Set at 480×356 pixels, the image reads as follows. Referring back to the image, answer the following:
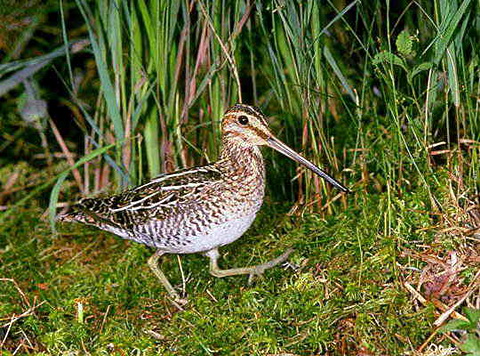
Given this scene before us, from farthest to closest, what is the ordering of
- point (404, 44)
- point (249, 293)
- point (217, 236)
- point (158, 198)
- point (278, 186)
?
point (278, 186), point (158, 198), point (217, 236), point (249, 293), point (404, 44)

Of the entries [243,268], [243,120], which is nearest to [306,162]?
[243,120]

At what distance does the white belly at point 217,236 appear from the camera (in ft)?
11.7

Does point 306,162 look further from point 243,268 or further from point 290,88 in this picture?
point 290,88

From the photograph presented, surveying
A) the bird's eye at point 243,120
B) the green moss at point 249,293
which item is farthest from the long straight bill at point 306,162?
the green moss at point 249,293

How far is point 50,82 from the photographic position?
5.33 meters

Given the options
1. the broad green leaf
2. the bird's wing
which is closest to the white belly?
the bird's wing

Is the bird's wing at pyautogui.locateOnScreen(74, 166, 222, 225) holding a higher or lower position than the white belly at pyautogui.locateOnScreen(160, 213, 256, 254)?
higher

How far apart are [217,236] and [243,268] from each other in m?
0.26

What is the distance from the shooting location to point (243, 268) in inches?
148

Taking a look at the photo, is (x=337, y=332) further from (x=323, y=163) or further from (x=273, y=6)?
(x=273, y=6)

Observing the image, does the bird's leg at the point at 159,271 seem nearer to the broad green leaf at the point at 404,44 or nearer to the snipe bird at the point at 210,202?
the snipe bird at the point at 210,202

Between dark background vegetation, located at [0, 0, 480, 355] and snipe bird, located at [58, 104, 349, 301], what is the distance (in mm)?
225

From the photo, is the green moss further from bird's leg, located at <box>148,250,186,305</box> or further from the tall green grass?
the tall green grass

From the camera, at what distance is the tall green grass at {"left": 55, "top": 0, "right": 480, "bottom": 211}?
11.9 feet
